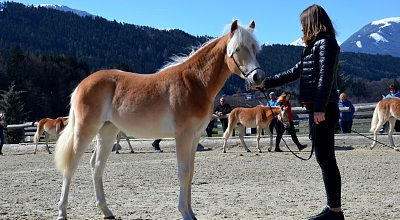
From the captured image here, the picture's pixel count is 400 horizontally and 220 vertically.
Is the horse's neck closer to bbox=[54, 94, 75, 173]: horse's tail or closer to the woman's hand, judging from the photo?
the woman's hand

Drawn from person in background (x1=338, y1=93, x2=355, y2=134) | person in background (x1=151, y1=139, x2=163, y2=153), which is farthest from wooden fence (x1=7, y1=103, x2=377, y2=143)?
person in background (x1=151, y1=139, x2=163, y2=153)

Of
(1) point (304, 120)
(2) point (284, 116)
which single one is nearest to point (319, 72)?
(2) point (284, 116)

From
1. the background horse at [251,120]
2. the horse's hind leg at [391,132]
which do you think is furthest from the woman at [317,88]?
the background horse at [251,120]

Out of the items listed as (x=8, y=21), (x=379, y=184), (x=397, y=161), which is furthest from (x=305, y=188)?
(x=8, y=21)

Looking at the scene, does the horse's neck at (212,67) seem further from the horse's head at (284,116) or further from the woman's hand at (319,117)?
the horse's head at (284,116)

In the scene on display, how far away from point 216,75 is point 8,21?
601 ft

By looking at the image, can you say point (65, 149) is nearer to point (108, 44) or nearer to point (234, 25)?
point (234, 25)

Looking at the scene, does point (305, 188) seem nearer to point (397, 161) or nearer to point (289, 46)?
point (397, 161)

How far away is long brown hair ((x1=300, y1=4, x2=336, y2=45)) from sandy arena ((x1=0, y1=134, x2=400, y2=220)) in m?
2.05

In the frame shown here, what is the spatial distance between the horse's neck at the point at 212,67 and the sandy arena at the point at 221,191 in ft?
4.98

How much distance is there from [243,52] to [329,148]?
1.40 meters

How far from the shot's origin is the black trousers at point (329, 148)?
5.06 meters

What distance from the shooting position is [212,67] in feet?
19.1

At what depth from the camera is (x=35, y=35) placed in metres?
167
